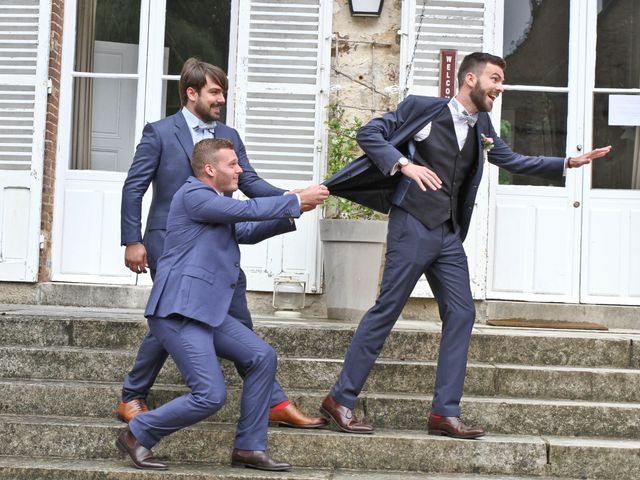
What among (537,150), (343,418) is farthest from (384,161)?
(537,150)

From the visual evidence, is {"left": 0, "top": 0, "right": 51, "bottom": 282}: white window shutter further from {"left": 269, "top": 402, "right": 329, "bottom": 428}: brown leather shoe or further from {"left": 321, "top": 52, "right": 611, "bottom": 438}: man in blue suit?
{"left": 321, "top": 52, "right": 611, "bottom": 438}: man in blue suit

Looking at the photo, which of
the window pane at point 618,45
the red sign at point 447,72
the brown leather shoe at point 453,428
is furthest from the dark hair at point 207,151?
the window pane at point 618,45

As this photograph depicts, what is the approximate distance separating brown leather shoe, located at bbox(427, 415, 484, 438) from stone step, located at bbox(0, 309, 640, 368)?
2.70 feet

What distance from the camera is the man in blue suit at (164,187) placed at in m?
5.05

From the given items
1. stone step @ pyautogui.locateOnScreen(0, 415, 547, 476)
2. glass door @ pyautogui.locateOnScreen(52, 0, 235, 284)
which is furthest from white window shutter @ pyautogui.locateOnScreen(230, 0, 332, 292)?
stone step @ pyautogui.locateOnScreen(0, 415, 547, 476)

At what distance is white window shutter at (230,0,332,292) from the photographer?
24.5 ft

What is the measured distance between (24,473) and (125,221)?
1.29m

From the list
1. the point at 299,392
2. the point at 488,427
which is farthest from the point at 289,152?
the point at 488,427

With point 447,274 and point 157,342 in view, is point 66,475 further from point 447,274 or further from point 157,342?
point 447,274

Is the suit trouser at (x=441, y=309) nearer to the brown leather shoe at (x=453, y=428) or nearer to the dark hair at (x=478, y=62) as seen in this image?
the brown leather shoe at (x=453, y=428)

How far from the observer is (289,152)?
7.49m

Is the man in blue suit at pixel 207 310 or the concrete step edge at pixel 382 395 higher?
the man in blue suit at pixel 207 310

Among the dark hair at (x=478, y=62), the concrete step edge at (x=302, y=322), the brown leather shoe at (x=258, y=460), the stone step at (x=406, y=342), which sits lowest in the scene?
the brown leather shoe at (x=258, y=460)

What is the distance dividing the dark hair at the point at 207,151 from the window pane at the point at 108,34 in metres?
3.43
